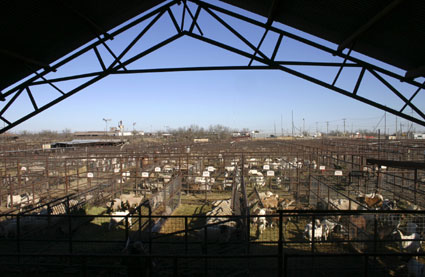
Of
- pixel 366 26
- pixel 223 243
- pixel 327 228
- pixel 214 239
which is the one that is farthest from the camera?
pixel 327 228

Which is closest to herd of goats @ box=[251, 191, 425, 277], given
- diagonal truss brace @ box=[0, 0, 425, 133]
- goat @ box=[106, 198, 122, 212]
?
diagonal truss brace @ box=[0, 0, 425, 133]

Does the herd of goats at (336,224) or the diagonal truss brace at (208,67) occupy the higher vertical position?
the diagonal truss brace at (208,67)

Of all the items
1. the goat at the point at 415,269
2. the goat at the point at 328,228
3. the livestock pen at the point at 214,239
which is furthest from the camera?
the goat at the point at 328,228

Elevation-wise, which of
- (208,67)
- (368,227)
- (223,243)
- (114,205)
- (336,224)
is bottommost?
(114,205)

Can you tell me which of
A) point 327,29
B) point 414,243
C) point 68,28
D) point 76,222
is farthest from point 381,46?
point 76,222

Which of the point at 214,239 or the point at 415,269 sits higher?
the point at 415,269

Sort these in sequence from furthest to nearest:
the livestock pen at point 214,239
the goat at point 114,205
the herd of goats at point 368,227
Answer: the goat at point 114,205 < the herd of goats at point 368,227 < the livestock pen at point 214,239

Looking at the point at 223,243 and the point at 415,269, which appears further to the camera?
the point at 223,243

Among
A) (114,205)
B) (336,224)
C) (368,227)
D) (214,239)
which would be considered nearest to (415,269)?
(368,227)

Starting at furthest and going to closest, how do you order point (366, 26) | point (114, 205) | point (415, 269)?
point (114, 205), point (415, 269), point (366, 26)

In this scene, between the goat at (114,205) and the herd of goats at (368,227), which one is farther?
the goat at (114,205)

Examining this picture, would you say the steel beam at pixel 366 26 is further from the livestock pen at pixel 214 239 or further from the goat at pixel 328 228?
the goat at pixel 328 228

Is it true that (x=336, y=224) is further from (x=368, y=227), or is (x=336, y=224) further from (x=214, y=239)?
(x=214, y=239)

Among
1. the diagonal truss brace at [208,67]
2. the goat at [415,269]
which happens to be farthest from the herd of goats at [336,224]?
the diagonal truss brace at [208,67]
